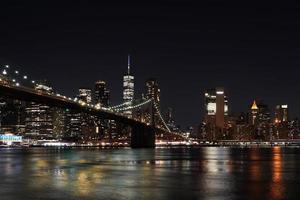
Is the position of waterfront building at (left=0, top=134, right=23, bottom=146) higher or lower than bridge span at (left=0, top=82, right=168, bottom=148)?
lower

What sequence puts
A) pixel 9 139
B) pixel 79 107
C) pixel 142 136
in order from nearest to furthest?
pixel 79 107 → pixel 142 136 → pixel 9 139

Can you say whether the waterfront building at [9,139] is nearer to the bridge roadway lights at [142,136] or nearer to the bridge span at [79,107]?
the bridge span at [79,107]

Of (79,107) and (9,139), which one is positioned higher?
(79,107)

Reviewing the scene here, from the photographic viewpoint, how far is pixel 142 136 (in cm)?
11288

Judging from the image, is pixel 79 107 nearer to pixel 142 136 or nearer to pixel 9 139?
pixel 142 136

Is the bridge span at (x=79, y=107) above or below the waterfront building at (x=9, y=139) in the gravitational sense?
above

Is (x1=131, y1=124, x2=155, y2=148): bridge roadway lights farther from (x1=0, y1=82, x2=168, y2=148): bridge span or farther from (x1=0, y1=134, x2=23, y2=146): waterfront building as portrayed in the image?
(x1=0, y1=134, x2=23, y2=146): waterfront building

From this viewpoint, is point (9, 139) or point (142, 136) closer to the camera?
point (142, 136)

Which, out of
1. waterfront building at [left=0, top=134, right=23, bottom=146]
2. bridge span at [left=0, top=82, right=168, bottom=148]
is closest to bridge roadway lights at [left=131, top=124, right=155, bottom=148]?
bridge span at [left=0, top=82, right=168, bottom=148]

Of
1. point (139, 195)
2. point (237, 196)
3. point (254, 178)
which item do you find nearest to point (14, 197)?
point (139, 195)

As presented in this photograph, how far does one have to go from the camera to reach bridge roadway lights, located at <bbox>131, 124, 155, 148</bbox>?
110912mm

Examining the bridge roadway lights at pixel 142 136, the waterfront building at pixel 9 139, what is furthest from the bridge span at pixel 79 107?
the waterfront building at pixel 9 139

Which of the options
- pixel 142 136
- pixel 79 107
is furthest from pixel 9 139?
pixel 79 107

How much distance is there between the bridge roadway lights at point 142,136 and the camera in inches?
4367
